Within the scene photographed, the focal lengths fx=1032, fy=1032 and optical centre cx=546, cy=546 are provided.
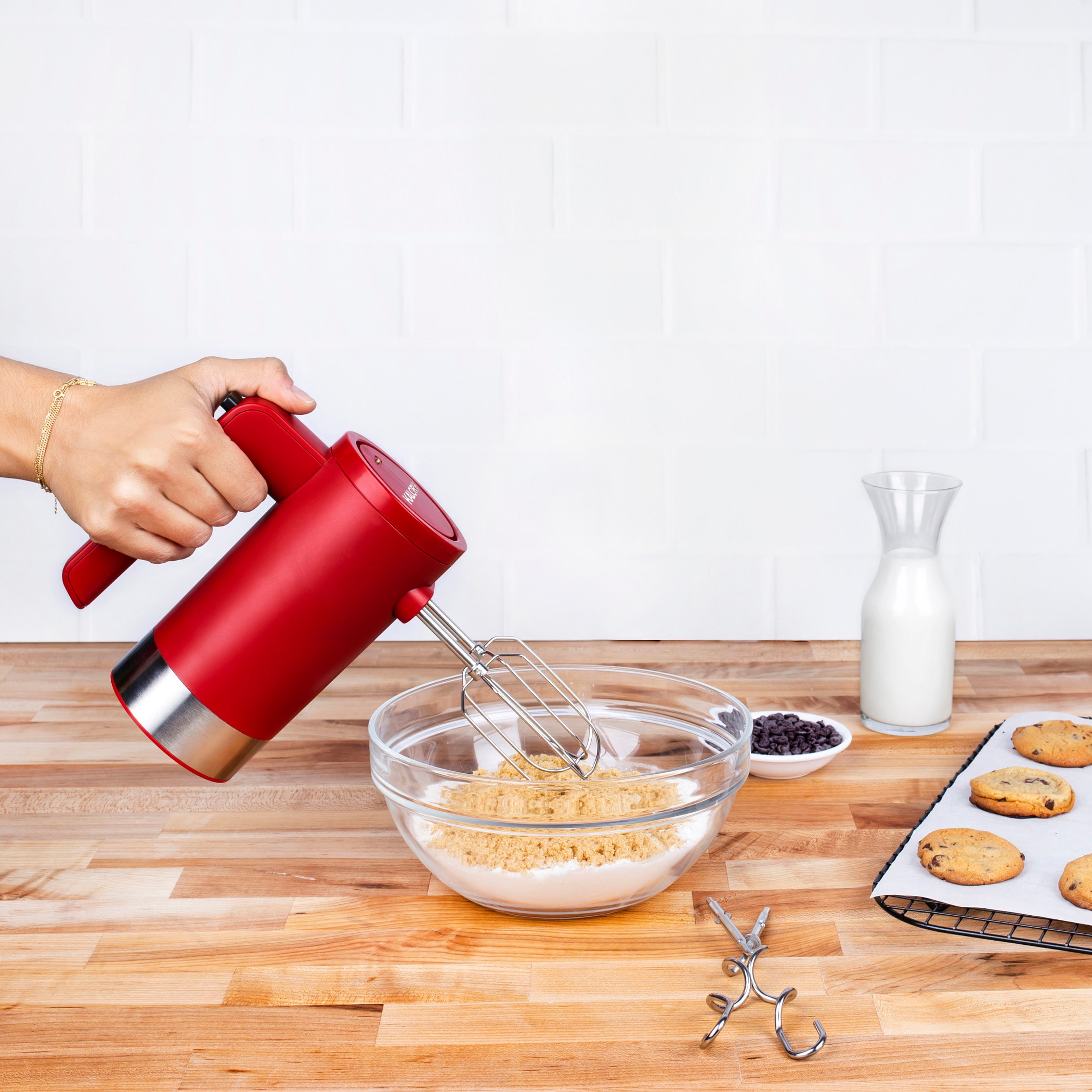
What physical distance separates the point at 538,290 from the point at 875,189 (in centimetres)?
46

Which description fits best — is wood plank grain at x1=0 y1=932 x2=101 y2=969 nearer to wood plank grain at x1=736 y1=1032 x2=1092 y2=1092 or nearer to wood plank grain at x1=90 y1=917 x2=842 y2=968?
wood plank grain at x1=90 y1=917 x2=842 y2=968

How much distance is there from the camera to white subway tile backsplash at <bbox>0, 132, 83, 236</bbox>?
1.34m

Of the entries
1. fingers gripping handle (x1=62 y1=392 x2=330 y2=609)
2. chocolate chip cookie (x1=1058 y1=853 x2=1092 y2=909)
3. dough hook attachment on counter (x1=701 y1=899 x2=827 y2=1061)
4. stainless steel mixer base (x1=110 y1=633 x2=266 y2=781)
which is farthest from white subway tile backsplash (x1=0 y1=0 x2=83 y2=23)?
chocolate chip cookie (x1=1058 y1=853 x2=1092 y2=909)

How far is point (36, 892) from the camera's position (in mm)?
781

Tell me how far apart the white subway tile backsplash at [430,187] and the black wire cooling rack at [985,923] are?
96 cm

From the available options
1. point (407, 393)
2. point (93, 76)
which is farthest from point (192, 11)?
point (407, 393)

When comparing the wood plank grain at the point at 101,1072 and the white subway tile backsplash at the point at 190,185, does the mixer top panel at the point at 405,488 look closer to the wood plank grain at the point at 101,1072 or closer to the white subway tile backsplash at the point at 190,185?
the wood plank grain at the point at 101,1072

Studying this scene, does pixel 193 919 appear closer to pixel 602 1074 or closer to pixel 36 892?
pixel 36 892

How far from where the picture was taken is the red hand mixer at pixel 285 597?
2.31 feet

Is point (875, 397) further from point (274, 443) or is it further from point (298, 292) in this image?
point (274, 443)

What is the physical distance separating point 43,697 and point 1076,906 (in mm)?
1089

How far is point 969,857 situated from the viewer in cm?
73

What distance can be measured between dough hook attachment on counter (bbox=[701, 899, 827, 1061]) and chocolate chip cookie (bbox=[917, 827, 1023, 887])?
13 cm

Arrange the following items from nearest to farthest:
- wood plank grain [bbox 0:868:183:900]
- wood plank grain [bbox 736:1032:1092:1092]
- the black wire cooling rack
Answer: wood plank grain [bbox 736:1032:1092:1092] < the black wire cooling rack < wood plank grain [bbox 0:868:183:900]
